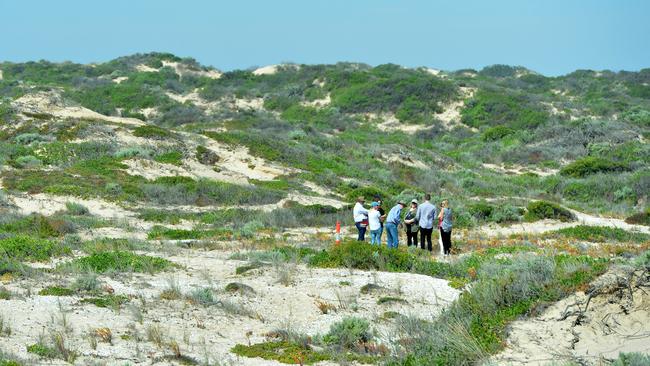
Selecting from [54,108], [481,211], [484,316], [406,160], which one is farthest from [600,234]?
[54,108]

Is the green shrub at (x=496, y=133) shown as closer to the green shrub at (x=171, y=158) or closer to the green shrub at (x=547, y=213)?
the green shrub at (x=171, y=158)

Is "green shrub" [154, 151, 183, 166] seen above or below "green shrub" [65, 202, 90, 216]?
above

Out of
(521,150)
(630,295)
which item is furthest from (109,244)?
(521,150)

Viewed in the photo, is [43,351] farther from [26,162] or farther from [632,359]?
[26,162]

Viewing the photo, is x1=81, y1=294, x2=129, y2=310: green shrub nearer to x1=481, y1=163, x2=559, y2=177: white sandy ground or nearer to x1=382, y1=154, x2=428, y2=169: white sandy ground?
x1=382, y1=154, x2=428, y2=169: white sandy ground

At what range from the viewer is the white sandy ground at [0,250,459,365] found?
8445mm

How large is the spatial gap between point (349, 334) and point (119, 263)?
5734mm

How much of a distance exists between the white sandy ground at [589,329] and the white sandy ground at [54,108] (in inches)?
1263

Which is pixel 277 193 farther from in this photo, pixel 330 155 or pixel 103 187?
pixel 330 155

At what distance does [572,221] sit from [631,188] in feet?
28.4

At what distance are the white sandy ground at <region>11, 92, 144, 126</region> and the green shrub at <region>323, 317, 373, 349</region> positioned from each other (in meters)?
30.0

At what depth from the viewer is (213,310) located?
10.4 metres

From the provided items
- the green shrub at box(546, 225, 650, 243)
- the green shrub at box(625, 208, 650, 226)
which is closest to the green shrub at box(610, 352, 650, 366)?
the green shrub at box(546, 225, 650, 243)

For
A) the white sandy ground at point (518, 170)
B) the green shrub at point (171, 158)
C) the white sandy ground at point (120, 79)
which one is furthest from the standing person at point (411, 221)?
the white sandy ground at point (120, 79)
